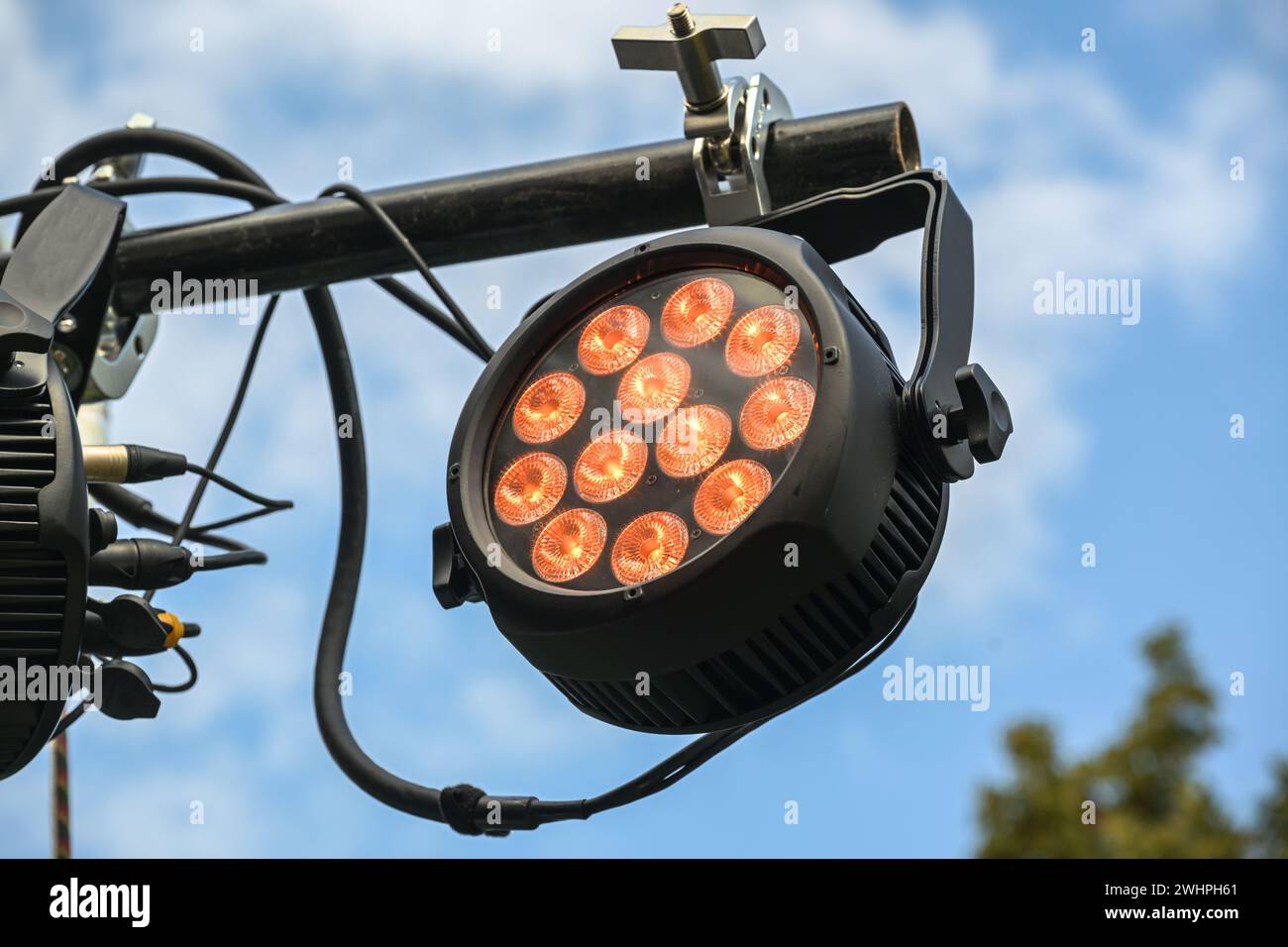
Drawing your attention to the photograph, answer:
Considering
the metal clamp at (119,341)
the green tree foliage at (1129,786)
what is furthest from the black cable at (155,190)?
the green tree foliage at (1129,786)

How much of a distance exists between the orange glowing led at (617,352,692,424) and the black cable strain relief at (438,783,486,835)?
18.2 inches

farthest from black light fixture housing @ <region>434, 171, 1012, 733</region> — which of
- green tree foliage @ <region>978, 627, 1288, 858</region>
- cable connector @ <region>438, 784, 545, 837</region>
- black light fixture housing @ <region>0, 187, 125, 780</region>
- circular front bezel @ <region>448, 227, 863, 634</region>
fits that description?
green tree foliage @ <region>978, 627, 1288, 858</region>

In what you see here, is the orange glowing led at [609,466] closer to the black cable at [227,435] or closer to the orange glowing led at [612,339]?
the orange glowing led at [612,339]

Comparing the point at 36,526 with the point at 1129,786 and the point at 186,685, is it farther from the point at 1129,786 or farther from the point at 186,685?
the point at 1129,786

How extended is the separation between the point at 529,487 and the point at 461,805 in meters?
0.38

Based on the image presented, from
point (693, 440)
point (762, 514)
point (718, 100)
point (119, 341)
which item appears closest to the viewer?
point (762, 514)

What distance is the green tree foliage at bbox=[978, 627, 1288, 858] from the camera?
1634cm

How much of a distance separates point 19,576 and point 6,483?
3.3 inches

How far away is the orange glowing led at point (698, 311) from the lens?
4.85 feet

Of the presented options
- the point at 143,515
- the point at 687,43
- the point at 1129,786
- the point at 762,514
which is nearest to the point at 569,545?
the point at 762,514

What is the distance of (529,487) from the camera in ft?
4.89

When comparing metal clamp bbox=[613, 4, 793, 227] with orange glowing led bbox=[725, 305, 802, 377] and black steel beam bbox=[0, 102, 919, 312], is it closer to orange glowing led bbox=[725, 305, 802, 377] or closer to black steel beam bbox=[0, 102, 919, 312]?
black steel beam bbox=[0, 102, 919, 312]

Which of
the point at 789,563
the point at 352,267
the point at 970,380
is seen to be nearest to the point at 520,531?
the point at 789,563

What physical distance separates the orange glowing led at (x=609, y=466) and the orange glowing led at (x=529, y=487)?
23 mm
